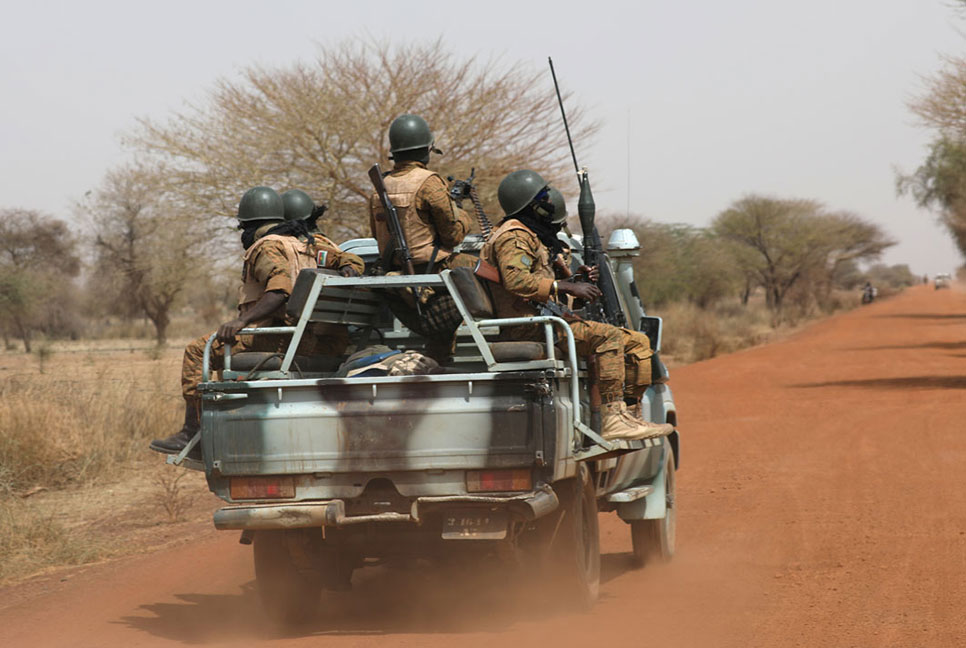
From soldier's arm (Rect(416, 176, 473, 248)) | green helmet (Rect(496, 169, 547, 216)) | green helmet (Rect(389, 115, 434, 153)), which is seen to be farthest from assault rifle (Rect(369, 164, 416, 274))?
green helmet (Rect(496, 169, 547, 216))

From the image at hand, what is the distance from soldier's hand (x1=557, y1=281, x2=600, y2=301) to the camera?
21.7 ft

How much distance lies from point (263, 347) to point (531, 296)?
5.24 ft

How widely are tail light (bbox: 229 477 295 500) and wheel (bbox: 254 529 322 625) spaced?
0.45 metres

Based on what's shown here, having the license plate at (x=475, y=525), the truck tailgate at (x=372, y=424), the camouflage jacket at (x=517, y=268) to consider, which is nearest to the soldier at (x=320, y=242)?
the camouflage jacket at (x=517, y=268)

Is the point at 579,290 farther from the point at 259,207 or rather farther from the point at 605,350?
the point at 259,207

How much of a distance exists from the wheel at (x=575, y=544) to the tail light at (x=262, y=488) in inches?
49.7

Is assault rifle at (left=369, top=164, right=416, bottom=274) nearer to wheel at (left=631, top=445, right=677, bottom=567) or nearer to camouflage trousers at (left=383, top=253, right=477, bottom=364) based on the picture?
camouflage trousers at (left=383, top=253, right=477, bottom=364)

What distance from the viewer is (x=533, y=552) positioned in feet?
20.3

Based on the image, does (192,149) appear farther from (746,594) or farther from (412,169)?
(746,594)

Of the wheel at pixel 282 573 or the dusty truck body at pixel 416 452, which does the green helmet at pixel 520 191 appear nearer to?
the dusty truck body at pixel 416 452

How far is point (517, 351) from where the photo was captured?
234 inches

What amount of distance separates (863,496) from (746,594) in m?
3.64

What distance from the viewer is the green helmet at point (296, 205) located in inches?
303

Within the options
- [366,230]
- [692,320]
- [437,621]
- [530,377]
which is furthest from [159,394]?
[692,320]
